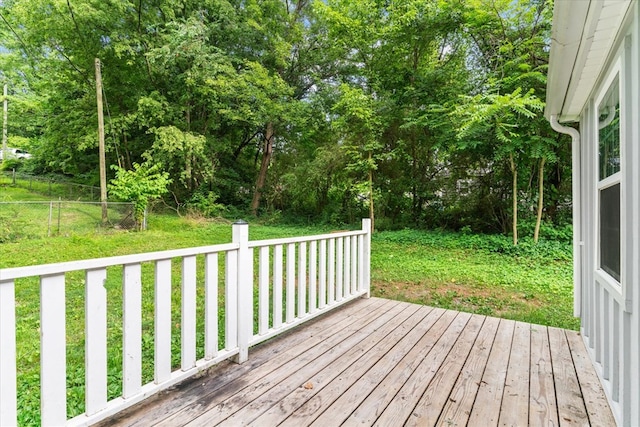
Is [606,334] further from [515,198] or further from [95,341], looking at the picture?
[515,198]

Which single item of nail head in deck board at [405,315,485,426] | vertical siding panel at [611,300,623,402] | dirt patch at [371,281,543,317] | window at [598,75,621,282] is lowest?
dirt patch at [371,281,543,317]

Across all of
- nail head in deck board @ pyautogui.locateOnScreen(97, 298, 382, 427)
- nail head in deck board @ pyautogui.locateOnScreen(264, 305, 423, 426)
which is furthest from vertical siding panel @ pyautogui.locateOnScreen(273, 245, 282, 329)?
nail head in deck board @ pyautogui.locateOnScreen(264, 305, 423, 426)

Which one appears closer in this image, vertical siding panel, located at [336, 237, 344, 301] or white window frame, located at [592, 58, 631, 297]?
white window frame, located at [592, 58, 631, 297]

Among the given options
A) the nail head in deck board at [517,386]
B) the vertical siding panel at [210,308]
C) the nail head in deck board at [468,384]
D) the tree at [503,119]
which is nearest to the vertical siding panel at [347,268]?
the nail head in deck board at [468,384]

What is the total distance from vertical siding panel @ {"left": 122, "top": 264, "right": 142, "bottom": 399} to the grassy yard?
1.77ft

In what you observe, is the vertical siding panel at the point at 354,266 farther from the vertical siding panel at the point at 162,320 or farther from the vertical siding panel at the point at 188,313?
the vertical siding panel at the point at 162,320

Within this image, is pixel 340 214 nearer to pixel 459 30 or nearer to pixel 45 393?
pixel 459 30

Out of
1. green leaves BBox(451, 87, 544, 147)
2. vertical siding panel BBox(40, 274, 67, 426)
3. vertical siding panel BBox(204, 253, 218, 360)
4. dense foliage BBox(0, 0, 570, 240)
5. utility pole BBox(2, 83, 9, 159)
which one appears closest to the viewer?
vertical siding panel BBox(40, 274, 67, 426)

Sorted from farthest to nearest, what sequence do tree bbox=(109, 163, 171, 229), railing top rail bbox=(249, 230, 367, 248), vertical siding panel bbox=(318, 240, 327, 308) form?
tree bbox=(109, 163, 171, 229), vertical siding panel bbox=(318, 240, 327, 308), railing top rail bbox=(249, 230, 367, 248)

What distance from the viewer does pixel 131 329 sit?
1504 mm

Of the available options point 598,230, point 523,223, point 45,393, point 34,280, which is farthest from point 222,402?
point 523,223

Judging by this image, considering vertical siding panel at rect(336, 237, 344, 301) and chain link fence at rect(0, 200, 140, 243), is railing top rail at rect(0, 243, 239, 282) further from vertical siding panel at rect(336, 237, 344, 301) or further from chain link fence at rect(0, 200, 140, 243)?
chain link fence at rect(0, 200, 140, 243)

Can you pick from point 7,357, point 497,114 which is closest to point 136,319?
point 7,357

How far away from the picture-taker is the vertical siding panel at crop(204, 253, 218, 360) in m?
1.92
